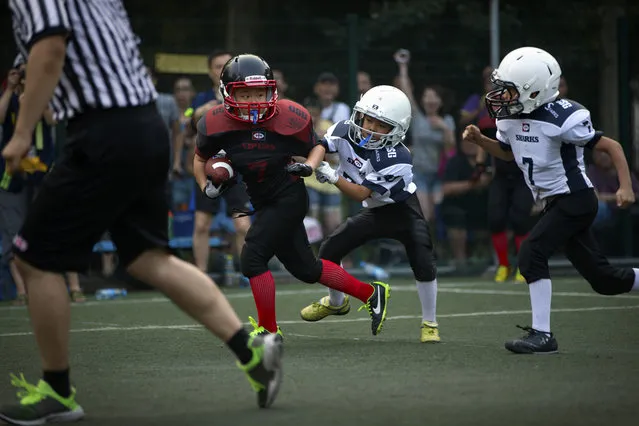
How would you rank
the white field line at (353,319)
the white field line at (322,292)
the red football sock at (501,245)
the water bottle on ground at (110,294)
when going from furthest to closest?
the red football sock at (501,245)
the water bottle on ground at (110,294)
the white field line at (322,292)
the white field line at (353,319)

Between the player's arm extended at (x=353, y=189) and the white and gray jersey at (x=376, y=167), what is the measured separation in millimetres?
65

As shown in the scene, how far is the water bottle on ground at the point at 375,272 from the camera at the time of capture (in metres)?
14.2

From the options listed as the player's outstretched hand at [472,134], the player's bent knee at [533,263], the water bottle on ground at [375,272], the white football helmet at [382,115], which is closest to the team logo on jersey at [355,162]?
the white football helmet at [382,115]

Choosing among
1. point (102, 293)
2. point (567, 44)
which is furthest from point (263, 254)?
point (567, 44)

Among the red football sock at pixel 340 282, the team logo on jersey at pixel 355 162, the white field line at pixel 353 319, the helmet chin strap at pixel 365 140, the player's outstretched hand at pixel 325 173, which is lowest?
the white field line at pixel 353 319

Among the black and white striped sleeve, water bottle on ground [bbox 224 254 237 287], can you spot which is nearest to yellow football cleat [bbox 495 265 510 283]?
water bottle on ground [bbox 224 254 237 287]

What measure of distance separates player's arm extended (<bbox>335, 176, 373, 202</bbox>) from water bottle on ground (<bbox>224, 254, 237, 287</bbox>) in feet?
18.2

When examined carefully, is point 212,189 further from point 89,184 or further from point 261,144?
point 89,184

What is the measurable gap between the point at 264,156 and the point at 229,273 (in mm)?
5854

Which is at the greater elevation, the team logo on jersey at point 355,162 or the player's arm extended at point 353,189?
the team logo on jersey at point 355,162

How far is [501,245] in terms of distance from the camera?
13.5 metres

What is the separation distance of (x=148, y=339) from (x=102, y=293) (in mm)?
4350

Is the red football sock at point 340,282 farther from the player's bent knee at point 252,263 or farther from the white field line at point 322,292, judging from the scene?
the white field line at point 322,292

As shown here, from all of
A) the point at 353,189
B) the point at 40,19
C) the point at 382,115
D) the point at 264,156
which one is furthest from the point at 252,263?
the point at 40,19
